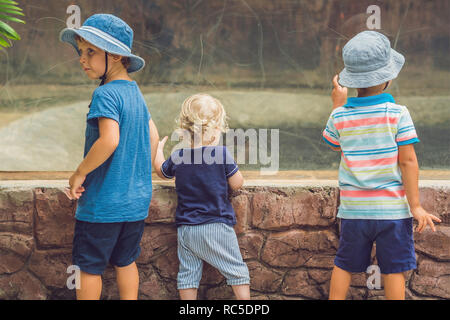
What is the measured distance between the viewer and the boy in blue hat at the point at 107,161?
2160 mm

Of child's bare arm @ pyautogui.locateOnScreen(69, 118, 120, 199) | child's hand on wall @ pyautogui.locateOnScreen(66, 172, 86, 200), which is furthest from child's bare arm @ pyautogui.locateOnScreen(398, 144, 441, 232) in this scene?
child's hand on wall @ pyautogui.locateOnScreen(66, 172, 86, 200)

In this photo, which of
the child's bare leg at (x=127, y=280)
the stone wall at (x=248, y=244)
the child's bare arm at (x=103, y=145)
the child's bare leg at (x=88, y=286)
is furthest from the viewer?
the stone wall at (x=248, y=244)

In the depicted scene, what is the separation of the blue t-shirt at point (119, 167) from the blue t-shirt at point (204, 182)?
188 mm

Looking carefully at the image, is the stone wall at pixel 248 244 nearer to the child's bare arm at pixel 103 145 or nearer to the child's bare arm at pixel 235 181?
the child's bare arm at pixel 235 181

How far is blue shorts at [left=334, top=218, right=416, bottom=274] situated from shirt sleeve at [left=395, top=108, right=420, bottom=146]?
30 cm

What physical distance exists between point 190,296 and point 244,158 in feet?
3.88

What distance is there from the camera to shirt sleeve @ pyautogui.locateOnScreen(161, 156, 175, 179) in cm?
243

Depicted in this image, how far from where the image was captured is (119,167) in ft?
7.26

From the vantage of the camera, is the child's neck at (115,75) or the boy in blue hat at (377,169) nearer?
the boy in blue hat at (377,169)

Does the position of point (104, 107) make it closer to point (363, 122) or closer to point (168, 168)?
point (168, 168)

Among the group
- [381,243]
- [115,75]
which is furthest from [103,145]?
[381,243]

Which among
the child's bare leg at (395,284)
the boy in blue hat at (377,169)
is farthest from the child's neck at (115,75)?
the child's bare leg at (395,284)

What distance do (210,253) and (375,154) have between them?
0.78 m

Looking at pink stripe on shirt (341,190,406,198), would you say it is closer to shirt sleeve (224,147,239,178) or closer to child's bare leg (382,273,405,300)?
child's bare leg (382,273,405,300)
